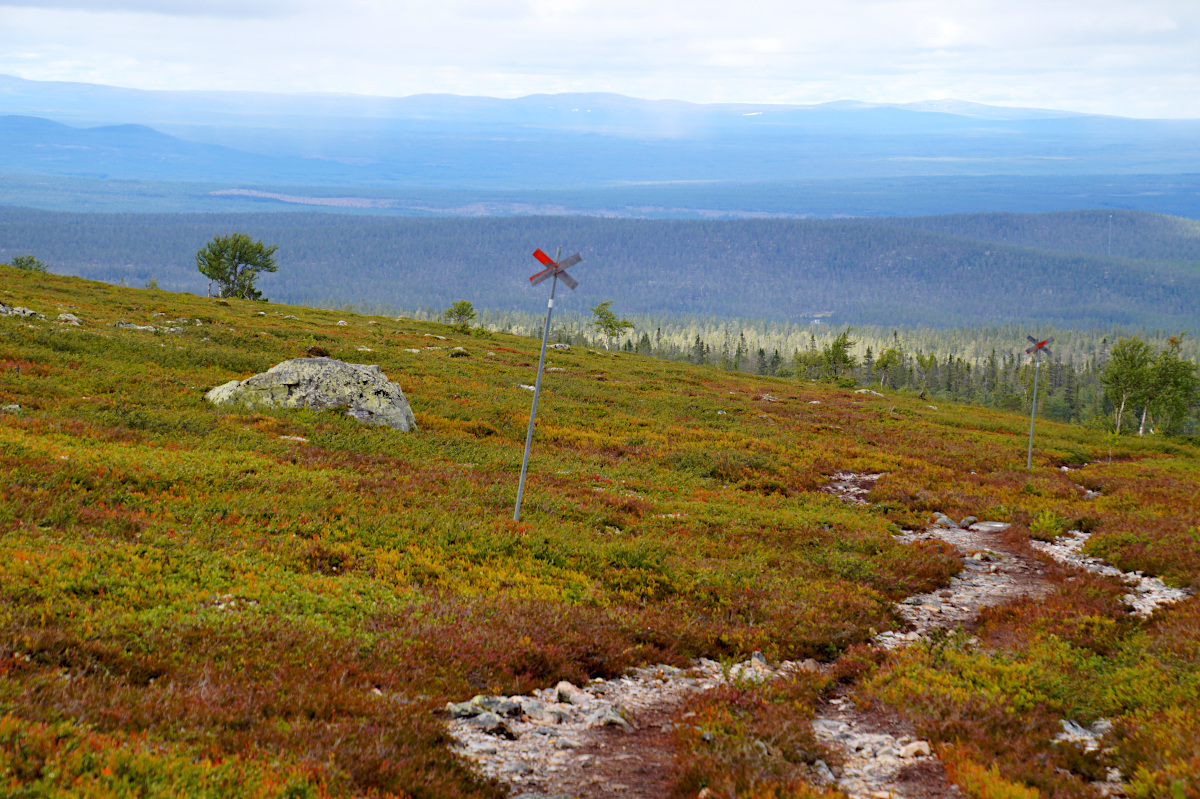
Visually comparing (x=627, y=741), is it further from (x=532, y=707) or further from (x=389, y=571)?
(x=389, y=571)

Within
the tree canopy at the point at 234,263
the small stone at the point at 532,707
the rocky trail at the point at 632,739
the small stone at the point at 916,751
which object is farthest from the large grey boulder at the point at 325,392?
the tree canopy at the point at 234,263

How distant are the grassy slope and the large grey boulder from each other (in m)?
1.22

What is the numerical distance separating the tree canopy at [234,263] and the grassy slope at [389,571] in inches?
3230

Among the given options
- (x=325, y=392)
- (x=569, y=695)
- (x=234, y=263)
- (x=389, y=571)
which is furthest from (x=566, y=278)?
(x=234, y=263)

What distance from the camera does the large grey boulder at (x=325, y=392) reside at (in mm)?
28406

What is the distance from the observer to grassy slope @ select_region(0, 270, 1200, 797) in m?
8.09

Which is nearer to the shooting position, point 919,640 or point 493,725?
point 493,725

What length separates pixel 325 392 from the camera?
29.2 meters

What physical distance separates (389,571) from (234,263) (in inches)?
4522

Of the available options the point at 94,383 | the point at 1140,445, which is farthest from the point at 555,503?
the point at 1140,445

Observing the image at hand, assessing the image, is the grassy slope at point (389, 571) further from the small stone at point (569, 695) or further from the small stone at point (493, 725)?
the small stone at point (493, 725)

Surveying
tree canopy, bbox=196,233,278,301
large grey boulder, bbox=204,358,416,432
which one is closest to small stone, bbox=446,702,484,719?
large grey boulder, bbox=204,358,416,432

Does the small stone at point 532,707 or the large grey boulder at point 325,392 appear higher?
the large grey boulder at point 325,392

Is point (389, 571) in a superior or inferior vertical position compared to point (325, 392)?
inferior
